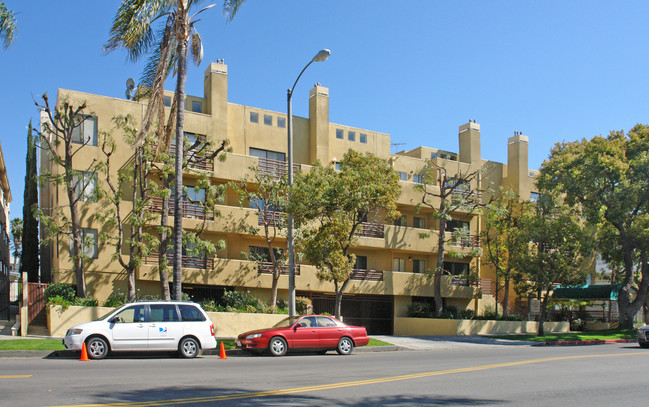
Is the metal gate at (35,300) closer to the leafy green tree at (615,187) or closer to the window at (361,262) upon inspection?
the window at (361,262)

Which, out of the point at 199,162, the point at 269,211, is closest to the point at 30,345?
the point at 199,162

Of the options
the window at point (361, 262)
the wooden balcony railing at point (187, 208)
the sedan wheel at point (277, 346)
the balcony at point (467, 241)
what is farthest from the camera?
the balcony at point (467, 241)

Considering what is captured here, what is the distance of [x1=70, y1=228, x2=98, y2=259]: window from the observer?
88.7ft

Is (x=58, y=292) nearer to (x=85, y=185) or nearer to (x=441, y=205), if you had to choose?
(x=85, y=185)

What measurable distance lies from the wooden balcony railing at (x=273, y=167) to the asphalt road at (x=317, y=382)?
16717 mm

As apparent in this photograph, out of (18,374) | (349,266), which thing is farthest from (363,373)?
(349,266)

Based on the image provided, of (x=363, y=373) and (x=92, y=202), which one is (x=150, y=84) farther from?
(x=363, y=373)

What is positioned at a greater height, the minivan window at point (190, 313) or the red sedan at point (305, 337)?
the minivan window at point (190, 313)

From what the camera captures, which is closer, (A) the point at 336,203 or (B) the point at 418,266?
(A) the point at 336,203

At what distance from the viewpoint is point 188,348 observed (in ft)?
59.3

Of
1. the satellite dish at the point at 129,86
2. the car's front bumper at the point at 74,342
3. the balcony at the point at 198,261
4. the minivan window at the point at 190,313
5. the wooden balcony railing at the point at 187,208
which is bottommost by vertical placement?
the car's front bumper at the point at 74,342

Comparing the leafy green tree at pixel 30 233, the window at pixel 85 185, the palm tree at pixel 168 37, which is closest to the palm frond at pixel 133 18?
the palm tree at pixel 168 37

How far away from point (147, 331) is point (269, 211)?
15682mm

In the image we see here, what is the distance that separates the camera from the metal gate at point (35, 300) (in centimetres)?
2561
